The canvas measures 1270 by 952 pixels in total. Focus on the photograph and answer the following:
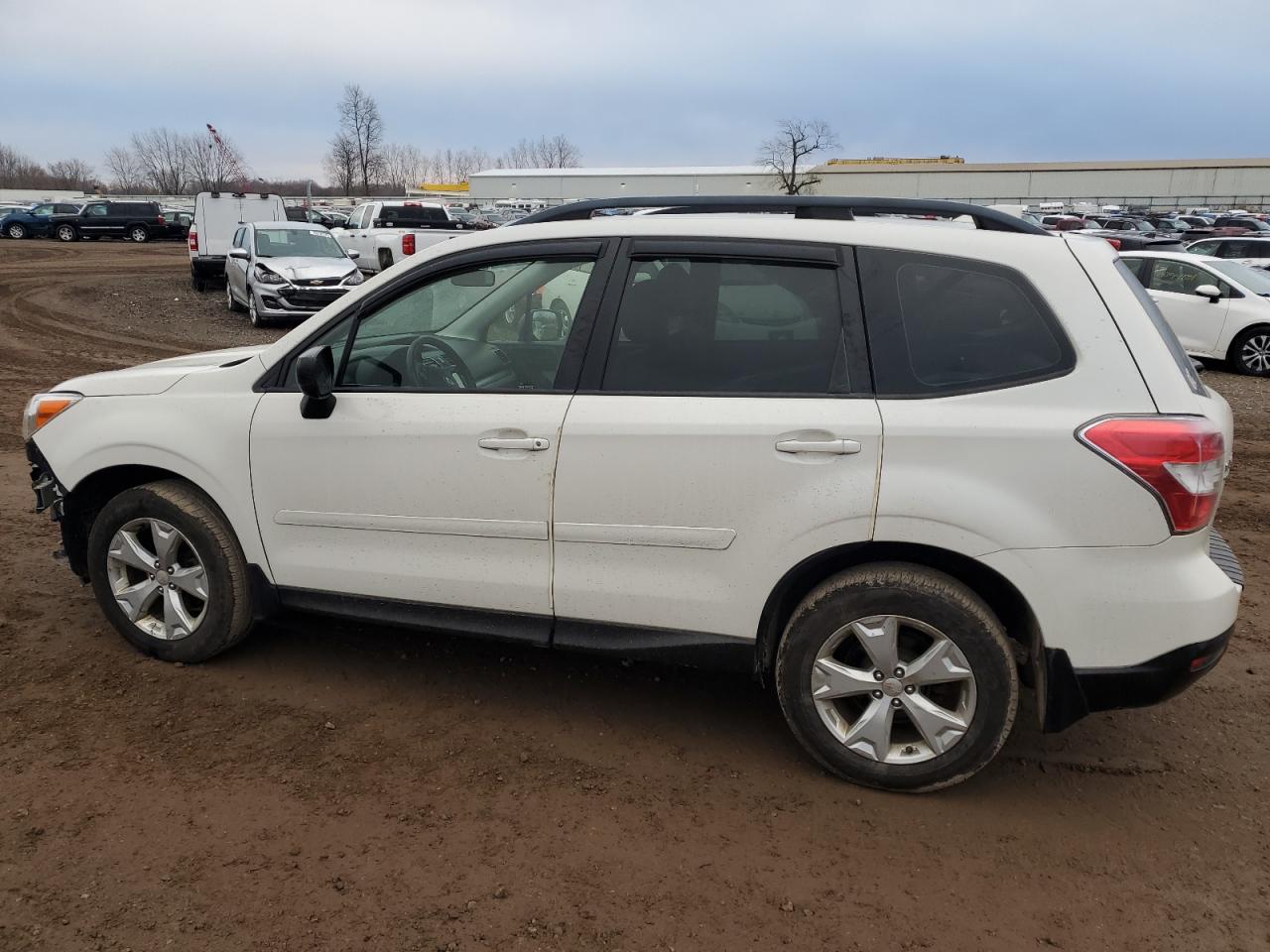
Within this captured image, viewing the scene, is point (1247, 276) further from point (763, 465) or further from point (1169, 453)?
point (763, 465)

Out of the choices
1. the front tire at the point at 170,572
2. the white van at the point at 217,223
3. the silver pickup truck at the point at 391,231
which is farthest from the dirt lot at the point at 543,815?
the white van at the point at 217,223

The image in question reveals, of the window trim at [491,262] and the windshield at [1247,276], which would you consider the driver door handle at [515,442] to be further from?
the windshield at [1247,276]

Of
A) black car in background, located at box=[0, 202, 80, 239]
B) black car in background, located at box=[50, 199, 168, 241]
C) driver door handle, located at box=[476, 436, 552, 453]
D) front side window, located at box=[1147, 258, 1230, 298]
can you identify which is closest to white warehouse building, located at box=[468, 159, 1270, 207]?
black car in background, located at box=[50, 199, 168, 241]

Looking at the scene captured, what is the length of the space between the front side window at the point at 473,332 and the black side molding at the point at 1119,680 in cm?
202

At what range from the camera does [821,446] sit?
10.2 feet

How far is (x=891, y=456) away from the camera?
3.08 meters

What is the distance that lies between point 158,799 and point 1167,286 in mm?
13853

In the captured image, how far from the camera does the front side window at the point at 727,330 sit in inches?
129

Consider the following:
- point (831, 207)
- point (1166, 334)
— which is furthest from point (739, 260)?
point (1166, 334)

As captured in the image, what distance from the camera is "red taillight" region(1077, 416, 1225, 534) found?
9.45 ft

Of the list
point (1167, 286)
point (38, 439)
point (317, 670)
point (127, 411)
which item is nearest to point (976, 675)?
point (317, 670)

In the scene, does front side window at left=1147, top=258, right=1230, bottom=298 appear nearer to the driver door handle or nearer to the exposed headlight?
the driver door handle

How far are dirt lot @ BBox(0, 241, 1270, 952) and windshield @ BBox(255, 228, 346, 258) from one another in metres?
13.1

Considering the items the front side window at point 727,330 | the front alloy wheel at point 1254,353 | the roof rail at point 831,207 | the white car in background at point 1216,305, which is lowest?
the front alloy wheel at point 1254,353
